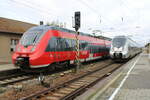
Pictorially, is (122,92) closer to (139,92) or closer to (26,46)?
(139,92)

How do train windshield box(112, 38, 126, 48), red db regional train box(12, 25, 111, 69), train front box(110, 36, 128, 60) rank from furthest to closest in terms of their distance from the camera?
1. train windshield box(112, 38, 126, 48)
2. train front box(110, 36, 128, 60)
3. red db regional train box(12, 25, 111, 69)

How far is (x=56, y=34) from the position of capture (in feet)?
44.1

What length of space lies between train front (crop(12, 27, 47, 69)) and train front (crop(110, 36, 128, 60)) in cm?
1193

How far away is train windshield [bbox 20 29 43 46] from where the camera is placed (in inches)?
476

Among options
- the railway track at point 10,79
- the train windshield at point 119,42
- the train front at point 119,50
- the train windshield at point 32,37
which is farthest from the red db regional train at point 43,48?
the train windshield at point 119,42

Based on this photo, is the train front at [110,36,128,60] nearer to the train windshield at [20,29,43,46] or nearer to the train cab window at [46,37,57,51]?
the train cab window at [46,37,57,51]

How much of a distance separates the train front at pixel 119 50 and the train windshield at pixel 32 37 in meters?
11.9

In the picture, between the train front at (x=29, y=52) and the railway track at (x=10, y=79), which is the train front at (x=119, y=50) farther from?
the railway track at (x=10, y=79)

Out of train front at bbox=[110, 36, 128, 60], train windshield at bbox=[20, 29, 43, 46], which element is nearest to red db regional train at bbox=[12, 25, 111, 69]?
train windshield at bbox=[20, 29, 43, 46]

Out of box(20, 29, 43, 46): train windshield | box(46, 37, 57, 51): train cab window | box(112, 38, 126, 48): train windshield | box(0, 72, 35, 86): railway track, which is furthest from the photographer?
box(112, 38, 126, 48): train windshield

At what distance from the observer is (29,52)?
11.6 metres

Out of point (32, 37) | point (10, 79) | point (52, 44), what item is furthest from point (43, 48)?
point (10, 79)

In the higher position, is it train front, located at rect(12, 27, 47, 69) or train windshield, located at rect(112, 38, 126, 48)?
train windshield, located at rect(112, 38, 126, 48)

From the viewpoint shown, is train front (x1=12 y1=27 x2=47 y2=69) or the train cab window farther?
the train cab window
